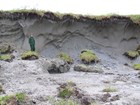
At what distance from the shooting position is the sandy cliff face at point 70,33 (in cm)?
2555

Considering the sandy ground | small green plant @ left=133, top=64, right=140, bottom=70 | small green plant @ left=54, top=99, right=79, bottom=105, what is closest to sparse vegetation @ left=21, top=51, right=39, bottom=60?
the sandy ground

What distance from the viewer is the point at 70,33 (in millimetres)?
26469

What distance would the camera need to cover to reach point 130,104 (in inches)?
512

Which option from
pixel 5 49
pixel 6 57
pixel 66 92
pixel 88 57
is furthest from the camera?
pixel 88 57

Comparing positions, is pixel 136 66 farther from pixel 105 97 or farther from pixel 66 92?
pixel 66 92

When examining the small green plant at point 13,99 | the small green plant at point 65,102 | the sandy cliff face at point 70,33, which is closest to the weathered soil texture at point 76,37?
the sandy cliff face at point 70,33

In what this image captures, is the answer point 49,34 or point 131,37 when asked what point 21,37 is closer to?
point 49,34

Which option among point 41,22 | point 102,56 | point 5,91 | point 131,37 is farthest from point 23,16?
point 5,91

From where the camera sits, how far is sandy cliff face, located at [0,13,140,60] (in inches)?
1006

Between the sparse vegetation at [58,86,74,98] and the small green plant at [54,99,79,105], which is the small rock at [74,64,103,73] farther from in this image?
the small green plant at [54,99,79,105]

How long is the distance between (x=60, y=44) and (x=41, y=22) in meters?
1.72

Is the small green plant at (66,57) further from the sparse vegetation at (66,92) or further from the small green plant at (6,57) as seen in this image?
the sparse vegetation at (66,92)

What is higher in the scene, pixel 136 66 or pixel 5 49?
pixel 5 49

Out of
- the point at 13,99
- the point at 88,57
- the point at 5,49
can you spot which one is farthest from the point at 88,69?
the point at 13,99
